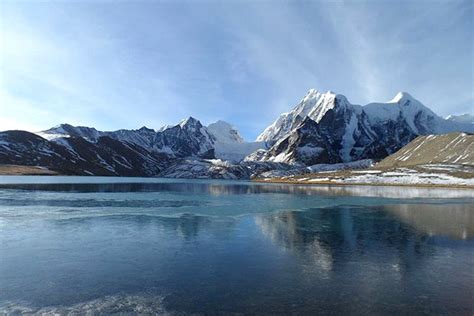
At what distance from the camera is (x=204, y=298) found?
1970cm

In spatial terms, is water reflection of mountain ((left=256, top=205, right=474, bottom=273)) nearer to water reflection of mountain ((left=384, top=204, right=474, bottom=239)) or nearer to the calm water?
water reflection of mountain ((left=384, top=204, right=474, bottom=239))

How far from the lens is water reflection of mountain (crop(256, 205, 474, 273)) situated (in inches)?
1160

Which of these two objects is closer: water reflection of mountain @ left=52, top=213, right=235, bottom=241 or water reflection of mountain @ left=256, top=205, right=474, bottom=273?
water reflection of mountain @ left=256, top=205, right=474, bottom=273

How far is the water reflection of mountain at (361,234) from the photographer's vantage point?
96.7 feet

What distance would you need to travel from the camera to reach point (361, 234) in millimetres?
40156

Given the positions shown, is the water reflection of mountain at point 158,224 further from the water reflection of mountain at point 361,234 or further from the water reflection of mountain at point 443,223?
the water reflection of mountain at point 443,223

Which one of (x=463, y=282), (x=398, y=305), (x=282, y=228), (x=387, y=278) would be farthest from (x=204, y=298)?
(x=282, y=228)

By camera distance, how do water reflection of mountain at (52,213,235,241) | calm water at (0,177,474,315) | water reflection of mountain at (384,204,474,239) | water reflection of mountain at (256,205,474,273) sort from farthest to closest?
water reflection of mountain at (384,204,474,239) → water reflection of mountain at (52,213,235,241) → water reflection of mountain at (256,205,474,273) → calm water at (0,177,474,315)

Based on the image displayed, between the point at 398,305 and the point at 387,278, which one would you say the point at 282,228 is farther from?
the point at 398,305

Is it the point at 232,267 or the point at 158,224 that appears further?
the point at 158,224

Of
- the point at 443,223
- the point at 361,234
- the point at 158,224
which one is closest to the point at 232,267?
the point at 361,234

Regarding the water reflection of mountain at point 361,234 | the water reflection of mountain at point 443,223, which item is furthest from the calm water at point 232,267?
the water reflection of mountain at point 443,223

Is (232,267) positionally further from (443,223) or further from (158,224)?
(443,223)

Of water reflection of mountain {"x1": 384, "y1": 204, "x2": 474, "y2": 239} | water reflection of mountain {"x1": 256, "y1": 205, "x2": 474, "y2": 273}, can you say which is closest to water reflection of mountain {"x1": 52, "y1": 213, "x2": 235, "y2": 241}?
water reflection of mountain {"x1": 256, "y1": 205, "x2": 474, "y2": 273}
